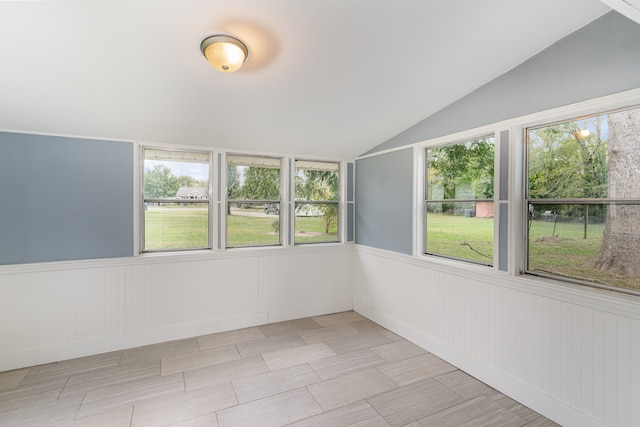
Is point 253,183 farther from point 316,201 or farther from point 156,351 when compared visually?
point 156,351

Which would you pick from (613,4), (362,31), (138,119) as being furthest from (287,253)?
(613,4)

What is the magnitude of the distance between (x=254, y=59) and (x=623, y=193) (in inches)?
101

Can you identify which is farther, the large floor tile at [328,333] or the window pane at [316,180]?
the window pane at [316,180]

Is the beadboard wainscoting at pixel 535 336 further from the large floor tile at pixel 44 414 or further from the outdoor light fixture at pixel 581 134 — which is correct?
the large floor tile at pixel 44 414

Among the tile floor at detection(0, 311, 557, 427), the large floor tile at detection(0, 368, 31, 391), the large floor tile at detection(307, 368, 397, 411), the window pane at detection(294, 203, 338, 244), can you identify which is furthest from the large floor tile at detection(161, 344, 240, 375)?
the window pane at detection(294, 203, 338, 244)

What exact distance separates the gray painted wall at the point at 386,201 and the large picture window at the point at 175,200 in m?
2.03

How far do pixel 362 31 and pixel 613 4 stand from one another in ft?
3.97

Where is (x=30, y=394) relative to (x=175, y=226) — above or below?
below

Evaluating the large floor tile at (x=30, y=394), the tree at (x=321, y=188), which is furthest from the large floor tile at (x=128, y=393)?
the tree at (x=321, y=188)

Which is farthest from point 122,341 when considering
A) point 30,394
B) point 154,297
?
point 30,394

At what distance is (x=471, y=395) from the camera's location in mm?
2441

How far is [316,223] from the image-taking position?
4.34m

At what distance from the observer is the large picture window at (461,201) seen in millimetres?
2740

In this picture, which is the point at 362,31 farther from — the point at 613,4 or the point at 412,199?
the point at 412,199
